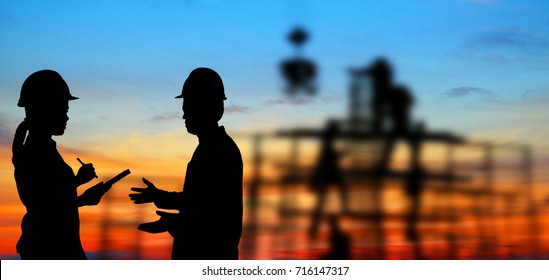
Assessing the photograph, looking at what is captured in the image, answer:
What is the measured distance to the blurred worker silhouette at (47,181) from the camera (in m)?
7.96

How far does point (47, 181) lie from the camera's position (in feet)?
26.3

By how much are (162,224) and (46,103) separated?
76.9 inches

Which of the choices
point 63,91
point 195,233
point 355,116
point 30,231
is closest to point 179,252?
point 195,233

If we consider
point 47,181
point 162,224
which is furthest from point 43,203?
point 162,224

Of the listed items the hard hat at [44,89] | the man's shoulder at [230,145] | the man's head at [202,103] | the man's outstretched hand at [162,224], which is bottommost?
the man's outstretched hand at [162,224]

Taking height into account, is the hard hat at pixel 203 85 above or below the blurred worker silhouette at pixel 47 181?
above

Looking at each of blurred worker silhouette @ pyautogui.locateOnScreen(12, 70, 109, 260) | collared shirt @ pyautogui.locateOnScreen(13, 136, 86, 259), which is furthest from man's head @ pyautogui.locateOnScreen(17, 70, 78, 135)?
collared shirt @ pyautogui.locateOnScreen(13, 136, 86, 259)

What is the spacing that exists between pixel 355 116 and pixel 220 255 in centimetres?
703

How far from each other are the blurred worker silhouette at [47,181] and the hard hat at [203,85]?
1463 millimetres

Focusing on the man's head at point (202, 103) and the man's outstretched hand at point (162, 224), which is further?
the man's head at point (202, 103)

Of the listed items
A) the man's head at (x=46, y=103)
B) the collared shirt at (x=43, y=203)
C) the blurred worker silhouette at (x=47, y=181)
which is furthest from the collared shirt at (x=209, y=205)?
the man's head at (x=46, y=103)

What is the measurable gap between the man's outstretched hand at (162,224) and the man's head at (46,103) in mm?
1507

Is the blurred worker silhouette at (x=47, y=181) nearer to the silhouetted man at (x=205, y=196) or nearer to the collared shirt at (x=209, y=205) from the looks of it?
the silhouetted man at (x=205, y=196)

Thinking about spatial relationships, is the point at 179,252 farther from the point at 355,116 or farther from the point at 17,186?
the point at 355,116
